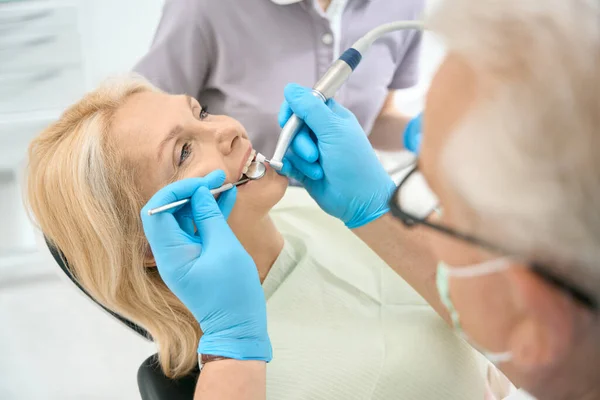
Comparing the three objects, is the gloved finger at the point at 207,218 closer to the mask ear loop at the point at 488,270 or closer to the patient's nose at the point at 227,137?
the patient's nose at the point at 227,137

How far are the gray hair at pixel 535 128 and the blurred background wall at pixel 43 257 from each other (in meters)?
1.39

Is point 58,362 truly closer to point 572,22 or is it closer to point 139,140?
point 139,140

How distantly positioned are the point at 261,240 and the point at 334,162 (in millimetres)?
271

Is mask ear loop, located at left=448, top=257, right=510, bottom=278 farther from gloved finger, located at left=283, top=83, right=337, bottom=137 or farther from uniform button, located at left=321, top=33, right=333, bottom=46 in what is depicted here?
uniform button, located at left=321, top=33, right=333, bottom=46

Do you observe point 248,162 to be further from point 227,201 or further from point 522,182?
point 522,182

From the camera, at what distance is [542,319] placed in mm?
512

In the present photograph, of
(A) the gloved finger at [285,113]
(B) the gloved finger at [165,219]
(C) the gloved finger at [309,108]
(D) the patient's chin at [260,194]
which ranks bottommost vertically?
(D) the patient's chin at [260,194]

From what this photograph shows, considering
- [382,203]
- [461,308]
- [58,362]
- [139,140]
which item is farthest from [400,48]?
[58,362]

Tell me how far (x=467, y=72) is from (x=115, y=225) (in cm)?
82

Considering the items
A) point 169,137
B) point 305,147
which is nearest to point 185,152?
point 169,137

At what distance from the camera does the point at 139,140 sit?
1.08 metres

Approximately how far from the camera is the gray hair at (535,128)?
42 centimetres

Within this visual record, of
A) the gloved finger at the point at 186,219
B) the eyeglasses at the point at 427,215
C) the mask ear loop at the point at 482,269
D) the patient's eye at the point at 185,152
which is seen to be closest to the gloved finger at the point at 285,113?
the patient's eye at the point at 185,152

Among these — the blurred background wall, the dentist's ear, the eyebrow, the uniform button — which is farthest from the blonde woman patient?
the blurred background wall
